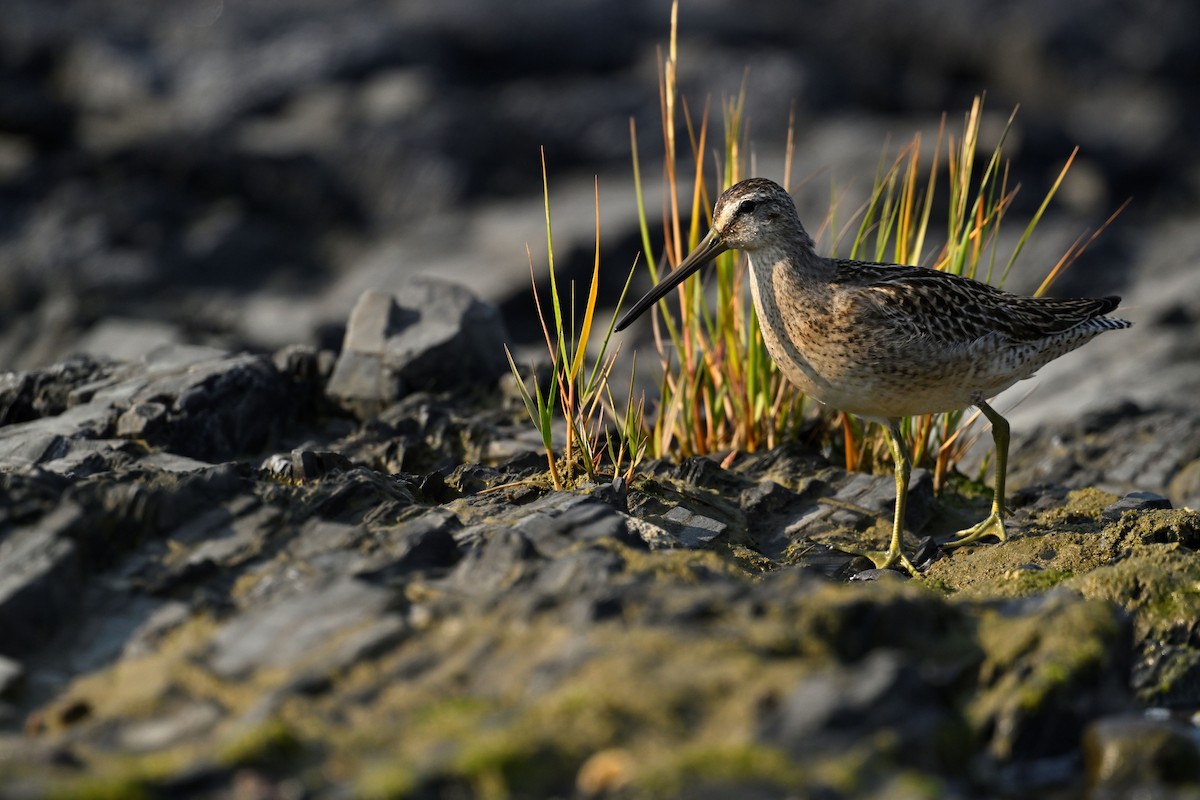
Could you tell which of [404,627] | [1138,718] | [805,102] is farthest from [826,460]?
[805,102]

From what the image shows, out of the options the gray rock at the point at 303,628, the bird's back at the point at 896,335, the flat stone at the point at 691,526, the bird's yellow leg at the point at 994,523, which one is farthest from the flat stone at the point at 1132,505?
the gray rock at the point at 303,628

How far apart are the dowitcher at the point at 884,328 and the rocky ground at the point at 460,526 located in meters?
0.64

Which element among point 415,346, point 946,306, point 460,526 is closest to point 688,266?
point 946,306

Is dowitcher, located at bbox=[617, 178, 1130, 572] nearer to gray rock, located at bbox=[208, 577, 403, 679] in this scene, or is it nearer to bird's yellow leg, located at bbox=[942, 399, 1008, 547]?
bird's yellow leg, located at bbox=[942, 399, 1008, 547]

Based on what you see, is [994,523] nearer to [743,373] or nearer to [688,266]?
[743,373]

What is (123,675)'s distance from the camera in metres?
4.29

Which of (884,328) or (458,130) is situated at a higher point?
(884,328)

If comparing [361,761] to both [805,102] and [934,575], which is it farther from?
[805,102]

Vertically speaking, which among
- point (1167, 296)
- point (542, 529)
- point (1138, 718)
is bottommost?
point (1167, 296)

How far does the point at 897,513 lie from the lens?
652 cm

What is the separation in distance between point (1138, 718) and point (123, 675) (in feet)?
11.0

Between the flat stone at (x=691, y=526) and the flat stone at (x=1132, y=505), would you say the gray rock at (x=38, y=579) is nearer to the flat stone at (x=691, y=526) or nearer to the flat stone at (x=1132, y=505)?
the flat stone at (x=691, y=526)

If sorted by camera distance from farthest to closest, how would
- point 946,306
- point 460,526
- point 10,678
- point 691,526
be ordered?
point 946,306 < point 691,526 < point 460,526 < point 10,678

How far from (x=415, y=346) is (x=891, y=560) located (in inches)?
133
